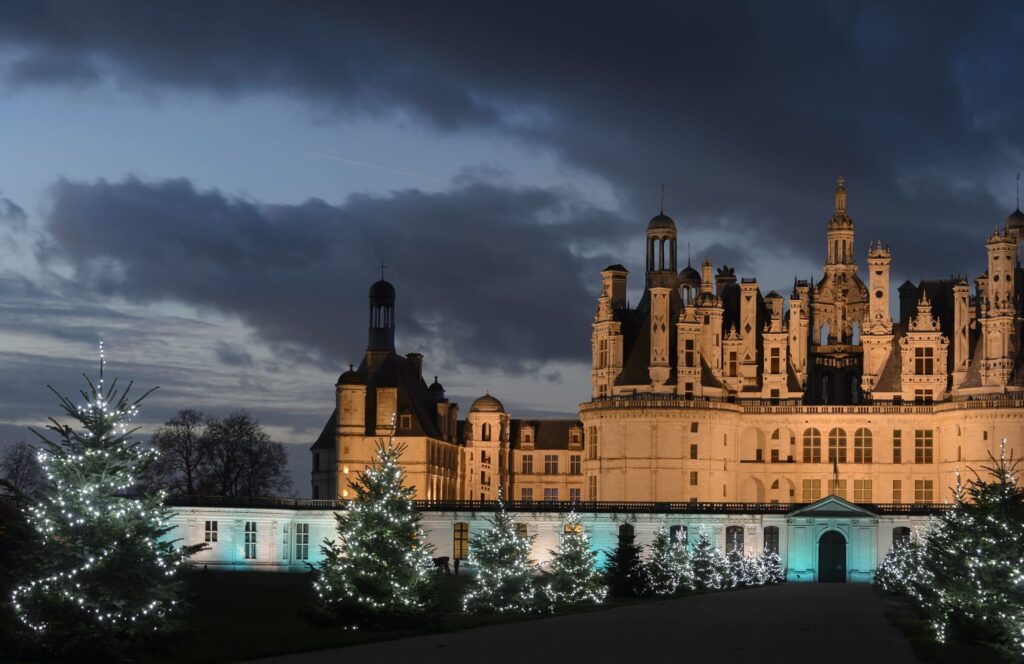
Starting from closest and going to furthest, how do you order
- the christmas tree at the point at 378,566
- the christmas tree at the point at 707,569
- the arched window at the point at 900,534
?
the christmas tree at the point at 378,566 → the christmas tree at the point at 707,569 → the arched window at the point at 900,534

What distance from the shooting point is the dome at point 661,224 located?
329ft

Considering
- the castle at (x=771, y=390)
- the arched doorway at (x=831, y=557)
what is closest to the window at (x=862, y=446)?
the castle at (x=771, y=390)

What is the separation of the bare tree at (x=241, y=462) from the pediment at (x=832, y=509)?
45798mm

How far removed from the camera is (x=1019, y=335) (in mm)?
91312

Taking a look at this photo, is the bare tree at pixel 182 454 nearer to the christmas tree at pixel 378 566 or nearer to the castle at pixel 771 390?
the castle at pixel 771 390

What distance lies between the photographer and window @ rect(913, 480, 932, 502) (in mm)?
94300

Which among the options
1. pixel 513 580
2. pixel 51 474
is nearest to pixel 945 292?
pixel 513 580

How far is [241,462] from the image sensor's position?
121688 mm

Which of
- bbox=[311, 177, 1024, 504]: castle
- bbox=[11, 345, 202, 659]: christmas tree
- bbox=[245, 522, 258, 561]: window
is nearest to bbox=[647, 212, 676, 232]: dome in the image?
bbox=[311, 177, 1024, 504]: castle

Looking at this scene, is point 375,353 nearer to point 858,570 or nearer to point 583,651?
point 858,570

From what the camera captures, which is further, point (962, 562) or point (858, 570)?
point (858, 570)

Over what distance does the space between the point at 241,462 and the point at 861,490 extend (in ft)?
150

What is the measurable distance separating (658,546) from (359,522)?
25940 mm

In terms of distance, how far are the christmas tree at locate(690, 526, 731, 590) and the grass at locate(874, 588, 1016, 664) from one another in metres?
18.4
